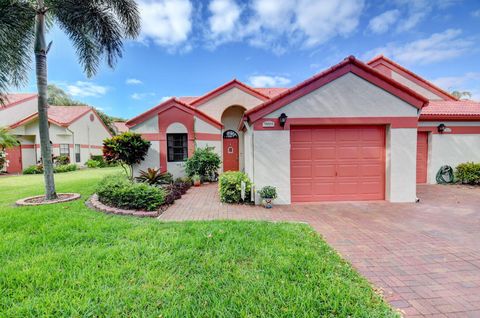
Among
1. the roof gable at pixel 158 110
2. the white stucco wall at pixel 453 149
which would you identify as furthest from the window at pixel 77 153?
the white stucco wall at pixel 453 149

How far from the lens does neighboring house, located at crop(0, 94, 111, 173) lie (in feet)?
67.3

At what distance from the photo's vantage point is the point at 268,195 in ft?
23.2

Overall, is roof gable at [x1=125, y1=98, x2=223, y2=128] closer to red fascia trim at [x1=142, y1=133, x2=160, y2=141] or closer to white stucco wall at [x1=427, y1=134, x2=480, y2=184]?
red fascia trim at [x1=142, y1=133, x2=160, y2=141]

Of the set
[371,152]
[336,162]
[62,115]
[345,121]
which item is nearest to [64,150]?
[62,115]

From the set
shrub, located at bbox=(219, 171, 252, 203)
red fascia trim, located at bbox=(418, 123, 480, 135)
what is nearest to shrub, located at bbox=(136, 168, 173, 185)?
shrub, located at bbox=(219, 171, 252, 203)

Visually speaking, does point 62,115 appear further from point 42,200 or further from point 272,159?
point 272,159

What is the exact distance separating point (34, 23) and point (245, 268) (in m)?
11.3

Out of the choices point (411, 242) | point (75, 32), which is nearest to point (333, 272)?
point (411, 242)

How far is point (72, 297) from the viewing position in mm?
2736

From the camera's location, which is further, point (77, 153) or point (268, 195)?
point (77, 153)

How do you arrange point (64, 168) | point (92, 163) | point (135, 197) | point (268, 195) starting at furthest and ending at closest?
point (92, 163), point (64, 168), point (268, 195), point (135, 197)

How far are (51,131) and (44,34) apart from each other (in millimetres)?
18755

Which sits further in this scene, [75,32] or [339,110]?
[75,32]

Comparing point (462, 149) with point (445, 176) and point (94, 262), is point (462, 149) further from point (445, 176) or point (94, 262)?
point (94, 262)
